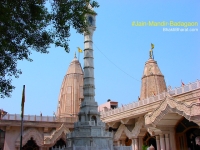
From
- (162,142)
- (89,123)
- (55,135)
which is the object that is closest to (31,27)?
(89,123)

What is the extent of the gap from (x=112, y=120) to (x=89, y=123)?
903 centimetres

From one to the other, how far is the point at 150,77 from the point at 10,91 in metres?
23.8

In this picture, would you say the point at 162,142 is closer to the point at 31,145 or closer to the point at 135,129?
the point at 135,129

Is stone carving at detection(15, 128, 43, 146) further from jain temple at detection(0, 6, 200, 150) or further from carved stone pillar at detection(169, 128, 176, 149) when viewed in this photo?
carved stone pillar at detection(169, 128, 176, 149)

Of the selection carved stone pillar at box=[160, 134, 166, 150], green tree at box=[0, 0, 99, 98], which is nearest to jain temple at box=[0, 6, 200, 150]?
carved stone pillar at box=[160, 134, 166, 150]

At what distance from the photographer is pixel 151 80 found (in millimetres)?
29750

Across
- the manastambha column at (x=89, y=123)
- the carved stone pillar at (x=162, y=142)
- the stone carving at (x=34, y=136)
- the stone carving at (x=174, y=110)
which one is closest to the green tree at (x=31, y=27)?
the manastambha column at (x=89, y=123)

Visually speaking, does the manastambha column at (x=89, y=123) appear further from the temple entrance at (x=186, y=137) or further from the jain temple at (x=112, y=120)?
the temple entrance at (x=186, y=137)

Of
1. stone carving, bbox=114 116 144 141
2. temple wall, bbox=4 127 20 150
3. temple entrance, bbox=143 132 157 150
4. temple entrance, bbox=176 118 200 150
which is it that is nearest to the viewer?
temple entrance, bbox=176 118 200 150

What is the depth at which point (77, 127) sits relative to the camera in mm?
13445

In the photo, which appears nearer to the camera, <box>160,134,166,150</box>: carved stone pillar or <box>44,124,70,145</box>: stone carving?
<box>160,134,166,150</box>: carved stone pillar

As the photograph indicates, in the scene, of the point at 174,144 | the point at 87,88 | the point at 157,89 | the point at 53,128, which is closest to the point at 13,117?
the point at 53,128

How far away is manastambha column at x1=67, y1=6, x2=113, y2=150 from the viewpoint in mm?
12891

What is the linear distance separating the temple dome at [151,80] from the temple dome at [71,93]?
26.5 ft
